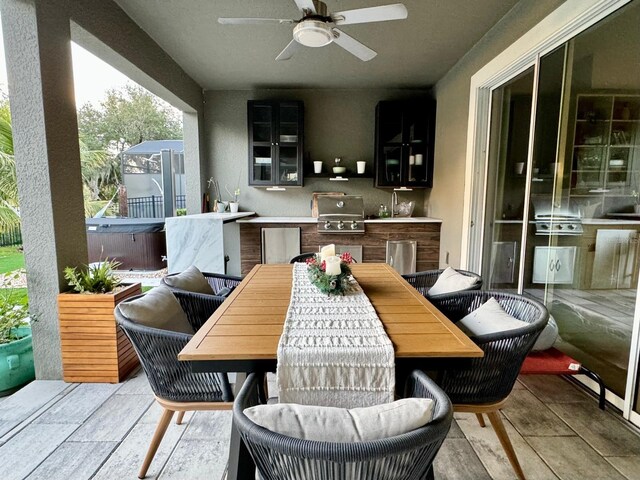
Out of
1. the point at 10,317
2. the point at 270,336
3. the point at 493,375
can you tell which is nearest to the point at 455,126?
the point at 493,375

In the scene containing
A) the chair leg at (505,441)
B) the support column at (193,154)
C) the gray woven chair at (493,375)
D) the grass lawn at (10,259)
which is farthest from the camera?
the support column at (193,154)

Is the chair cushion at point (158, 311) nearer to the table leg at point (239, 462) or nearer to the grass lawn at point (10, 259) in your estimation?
the table leg at point (239, 462)

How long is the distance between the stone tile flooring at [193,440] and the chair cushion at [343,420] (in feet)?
3.06

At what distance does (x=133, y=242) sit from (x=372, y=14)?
483cm

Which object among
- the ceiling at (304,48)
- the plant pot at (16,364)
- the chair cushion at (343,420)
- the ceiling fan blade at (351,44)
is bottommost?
the plant pot at (16,364)

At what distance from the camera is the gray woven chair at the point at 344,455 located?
2.22 feet

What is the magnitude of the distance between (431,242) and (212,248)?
2750 mm

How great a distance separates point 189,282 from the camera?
1.95 metres

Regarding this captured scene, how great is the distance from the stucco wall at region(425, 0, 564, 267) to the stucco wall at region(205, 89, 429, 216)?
0.69 m

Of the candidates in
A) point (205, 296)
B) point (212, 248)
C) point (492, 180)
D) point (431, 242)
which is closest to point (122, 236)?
point (212, 248)

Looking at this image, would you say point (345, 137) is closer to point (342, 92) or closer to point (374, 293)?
point (342, 92)

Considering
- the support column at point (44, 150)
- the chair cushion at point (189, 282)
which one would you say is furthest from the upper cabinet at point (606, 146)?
the support column at point (44, 150)

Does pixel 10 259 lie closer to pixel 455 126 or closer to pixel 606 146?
pixel 455 126

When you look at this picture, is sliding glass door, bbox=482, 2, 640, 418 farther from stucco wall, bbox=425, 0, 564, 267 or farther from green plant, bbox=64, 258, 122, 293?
green plant, bbox=64, 258, 122, 293
